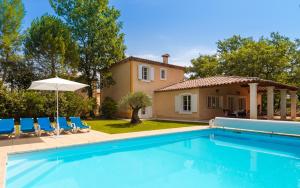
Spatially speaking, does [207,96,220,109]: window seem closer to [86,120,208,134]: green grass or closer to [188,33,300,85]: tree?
[86,120,208,134]: green grass

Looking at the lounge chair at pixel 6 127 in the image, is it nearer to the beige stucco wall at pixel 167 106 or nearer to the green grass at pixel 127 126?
the green grass at pixel 127 126

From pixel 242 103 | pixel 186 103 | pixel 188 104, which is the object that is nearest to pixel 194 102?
pixel 188 104

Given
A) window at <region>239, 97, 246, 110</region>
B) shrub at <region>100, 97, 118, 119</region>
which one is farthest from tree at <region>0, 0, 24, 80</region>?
window at <region>239, 97, 246, 110</region>

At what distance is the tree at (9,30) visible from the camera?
19188 millimetres

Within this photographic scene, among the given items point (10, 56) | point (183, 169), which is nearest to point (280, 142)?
point (183, 169)

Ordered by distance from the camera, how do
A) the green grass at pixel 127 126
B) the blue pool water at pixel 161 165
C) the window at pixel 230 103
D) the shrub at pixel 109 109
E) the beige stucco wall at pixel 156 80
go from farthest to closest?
the window at pixel 230 103 → the beige stucco wall at pixel 156 80 → the shrub at pixel 109 109 → the green grass at pixel 127 126 → the blue pool water at pixel 161 165

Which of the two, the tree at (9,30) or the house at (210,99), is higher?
the tree at (9,30)

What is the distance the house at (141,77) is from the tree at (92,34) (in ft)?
4.69

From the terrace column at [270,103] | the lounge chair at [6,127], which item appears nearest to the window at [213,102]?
the terrace column at [270,103]

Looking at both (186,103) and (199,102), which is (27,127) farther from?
(186,103)

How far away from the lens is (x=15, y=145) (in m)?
8.48

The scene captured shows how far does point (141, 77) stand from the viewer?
22391mm

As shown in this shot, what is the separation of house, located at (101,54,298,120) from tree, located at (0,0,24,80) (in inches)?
378

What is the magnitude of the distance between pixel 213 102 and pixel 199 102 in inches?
85.7
